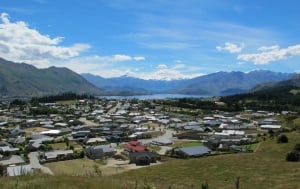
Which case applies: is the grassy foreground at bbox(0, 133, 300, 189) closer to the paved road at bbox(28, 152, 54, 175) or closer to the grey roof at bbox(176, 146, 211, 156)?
the grey roof at bbox(176, 146, 211, 156)

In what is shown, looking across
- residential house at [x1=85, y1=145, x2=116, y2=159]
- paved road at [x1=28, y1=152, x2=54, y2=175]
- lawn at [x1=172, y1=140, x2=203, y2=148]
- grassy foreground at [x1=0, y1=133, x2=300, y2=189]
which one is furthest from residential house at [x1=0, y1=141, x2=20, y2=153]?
grassy foreground at [x1=0, y1=133, x2=300, y2=189]

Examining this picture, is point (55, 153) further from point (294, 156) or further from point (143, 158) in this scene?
point (294, 156)

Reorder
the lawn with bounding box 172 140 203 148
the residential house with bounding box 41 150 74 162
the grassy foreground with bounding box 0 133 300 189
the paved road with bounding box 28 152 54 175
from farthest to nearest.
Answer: the lawn with bounding box 172 140 203 148 < the residential house with bounding box 41 150 74 162 < the paved road with bounding box 28 152 54 175 < the grassy foreground with bounding box 0 133 300 189

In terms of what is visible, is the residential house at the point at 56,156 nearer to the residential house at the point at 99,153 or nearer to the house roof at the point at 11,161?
the residential house at the point at 99,153

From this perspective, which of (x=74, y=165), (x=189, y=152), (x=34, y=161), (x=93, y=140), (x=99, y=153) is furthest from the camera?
(x=93, y=140)

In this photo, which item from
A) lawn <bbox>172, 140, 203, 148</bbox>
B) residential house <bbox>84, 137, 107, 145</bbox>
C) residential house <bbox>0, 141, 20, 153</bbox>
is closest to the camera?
residential house <bbox>0, 141, 20, 153</bbox>

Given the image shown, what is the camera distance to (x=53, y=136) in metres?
88.1

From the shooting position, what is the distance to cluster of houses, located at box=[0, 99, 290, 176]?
195 feet

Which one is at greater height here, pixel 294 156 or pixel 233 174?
pixel 294 156

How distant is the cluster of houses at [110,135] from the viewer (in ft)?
195

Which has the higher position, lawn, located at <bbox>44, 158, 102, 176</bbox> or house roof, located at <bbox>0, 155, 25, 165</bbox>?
house roof, located at <bbox>0, 155, 25, 165</bbox>

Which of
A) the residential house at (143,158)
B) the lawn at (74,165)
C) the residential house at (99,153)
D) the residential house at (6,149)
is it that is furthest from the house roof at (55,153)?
the residential house at (143,158)

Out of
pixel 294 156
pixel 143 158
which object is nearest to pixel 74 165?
pixel 143 158

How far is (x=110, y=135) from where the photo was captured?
86.5m
